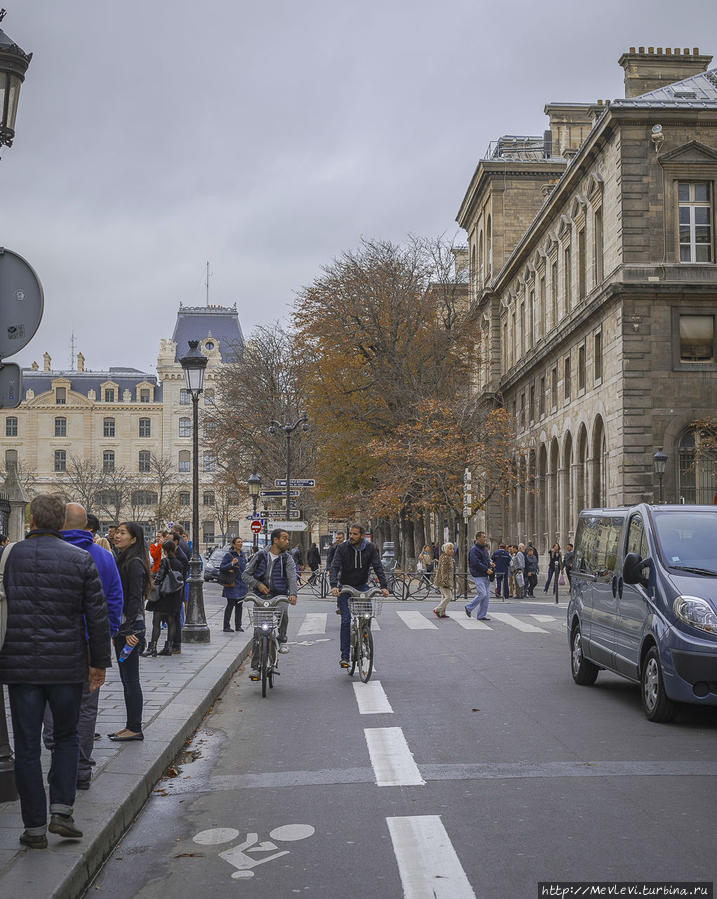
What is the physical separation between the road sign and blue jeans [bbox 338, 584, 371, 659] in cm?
783

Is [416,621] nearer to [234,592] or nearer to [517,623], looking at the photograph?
[517,623]

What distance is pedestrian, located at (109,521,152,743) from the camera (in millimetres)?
8891

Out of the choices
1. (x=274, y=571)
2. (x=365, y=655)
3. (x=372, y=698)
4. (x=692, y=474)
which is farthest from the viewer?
(x=692, y=474)

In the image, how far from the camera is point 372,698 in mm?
12805

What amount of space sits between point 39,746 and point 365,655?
8508 mm

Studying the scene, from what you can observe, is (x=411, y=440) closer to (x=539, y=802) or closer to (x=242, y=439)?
(x=242, y=439)

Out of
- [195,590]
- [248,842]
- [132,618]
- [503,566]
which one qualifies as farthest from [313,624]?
[248,842]

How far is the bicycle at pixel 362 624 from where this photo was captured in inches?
548

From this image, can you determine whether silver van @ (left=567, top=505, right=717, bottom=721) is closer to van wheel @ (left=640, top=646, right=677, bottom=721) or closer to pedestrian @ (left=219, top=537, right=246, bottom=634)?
van wheel @ (left=640, top=646, right=677, bottom=721)

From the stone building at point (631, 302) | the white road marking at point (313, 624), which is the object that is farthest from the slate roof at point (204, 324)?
the white road marking at point (313, 624)

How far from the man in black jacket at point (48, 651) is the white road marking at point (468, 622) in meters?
17.8

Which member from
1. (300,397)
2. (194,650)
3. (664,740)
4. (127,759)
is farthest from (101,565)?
(300,397)

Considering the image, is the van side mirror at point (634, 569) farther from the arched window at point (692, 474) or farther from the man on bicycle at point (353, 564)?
the arched window at point (692, 474)

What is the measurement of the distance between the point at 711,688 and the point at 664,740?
0.80 m
